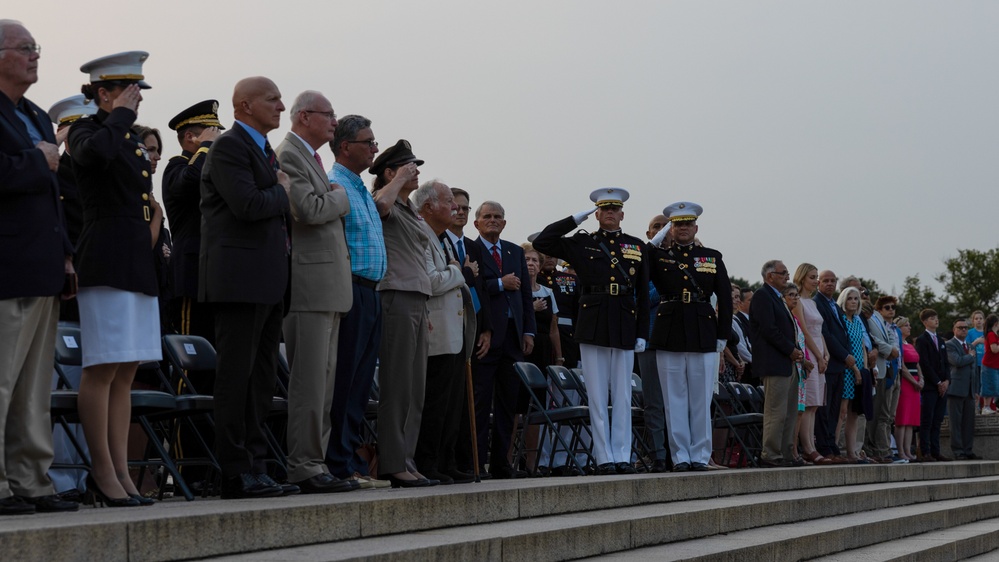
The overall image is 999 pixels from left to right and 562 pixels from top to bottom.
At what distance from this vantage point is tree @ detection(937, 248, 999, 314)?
5844 cm

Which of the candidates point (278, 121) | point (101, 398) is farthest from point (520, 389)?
point (101, 398)

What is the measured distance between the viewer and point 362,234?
6.61 metres

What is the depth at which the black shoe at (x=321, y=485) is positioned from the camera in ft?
19.5

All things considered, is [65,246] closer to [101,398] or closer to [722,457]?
[101,398]

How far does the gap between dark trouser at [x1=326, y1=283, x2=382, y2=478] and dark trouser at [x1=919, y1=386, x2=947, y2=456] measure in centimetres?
1167

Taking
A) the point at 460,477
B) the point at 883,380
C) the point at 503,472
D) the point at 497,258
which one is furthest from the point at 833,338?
the point at 460,477

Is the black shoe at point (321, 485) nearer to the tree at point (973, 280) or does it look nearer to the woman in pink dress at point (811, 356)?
the woman in pink dress at point (811, 356)

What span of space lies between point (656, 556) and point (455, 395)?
183cm

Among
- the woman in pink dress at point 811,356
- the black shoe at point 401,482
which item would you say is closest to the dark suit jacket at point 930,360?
the woman in pink dress at point 811,356

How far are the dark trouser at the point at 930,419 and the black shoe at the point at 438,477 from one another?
35.4ft

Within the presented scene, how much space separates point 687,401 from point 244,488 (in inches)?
216

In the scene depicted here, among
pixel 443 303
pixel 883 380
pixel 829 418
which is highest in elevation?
pixel 443 303

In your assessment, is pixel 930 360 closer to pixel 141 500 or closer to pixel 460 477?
pixel 460 477

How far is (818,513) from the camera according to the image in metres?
9.20
